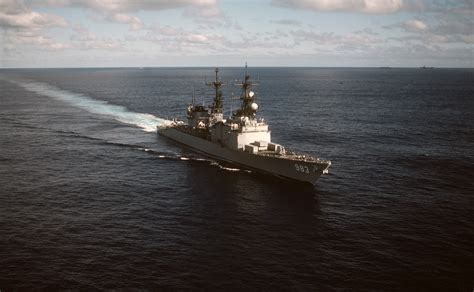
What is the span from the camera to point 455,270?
31.9m

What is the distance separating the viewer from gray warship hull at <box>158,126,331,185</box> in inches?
2074

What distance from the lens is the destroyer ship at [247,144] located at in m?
54.4

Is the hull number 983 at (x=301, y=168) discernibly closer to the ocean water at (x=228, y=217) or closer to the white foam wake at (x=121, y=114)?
the ocean water at (x=228, y=217)

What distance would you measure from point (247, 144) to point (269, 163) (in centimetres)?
723

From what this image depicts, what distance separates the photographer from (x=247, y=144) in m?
63.8

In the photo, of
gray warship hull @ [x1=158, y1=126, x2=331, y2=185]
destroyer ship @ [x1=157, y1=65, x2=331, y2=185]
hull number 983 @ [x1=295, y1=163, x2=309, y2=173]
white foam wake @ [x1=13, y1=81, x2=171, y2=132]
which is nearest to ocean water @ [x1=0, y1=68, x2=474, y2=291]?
gray warship hull @ [x1=158, y1=126, x2=331, y2=185]

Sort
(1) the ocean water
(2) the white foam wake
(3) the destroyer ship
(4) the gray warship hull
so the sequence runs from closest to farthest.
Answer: (1) the ocean water → (4) the gray warship hull → (3) the destroyer ship → (2) the white foam wake

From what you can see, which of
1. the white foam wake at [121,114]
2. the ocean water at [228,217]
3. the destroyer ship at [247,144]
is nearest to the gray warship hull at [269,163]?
the destroyer ship at [247,144]

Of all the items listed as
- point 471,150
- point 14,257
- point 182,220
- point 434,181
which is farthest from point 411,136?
point 14,257

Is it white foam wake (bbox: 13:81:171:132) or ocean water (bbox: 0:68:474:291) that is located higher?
white foam wake (bbox: 13:81:171:132)

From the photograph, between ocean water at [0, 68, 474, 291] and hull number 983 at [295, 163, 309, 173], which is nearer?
ocean water at [0, 68, 474, 291]

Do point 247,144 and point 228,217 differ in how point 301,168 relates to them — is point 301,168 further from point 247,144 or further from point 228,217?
point 228,217

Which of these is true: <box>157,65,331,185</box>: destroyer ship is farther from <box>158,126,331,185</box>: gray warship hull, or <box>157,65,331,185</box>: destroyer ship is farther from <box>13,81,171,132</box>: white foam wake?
<box>13,81,171,132</box>: white foam wake

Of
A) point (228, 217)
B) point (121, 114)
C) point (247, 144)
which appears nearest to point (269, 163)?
point (247, 144)
